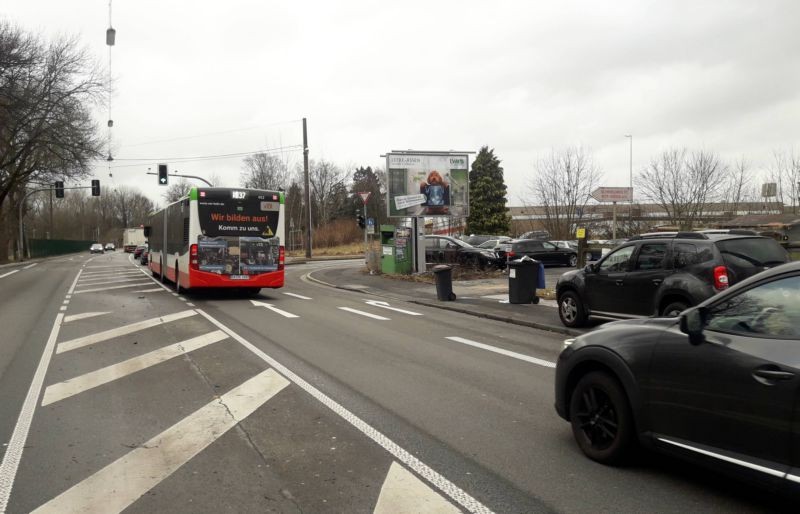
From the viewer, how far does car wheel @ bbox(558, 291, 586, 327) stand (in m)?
11.5

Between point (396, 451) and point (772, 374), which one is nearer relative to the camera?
point (772, 374)

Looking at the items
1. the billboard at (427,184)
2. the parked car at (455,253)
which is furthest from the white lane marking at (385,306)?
the parked car at (455,253)

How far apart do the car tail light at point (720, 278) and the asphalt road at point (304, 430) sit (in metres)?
2.59

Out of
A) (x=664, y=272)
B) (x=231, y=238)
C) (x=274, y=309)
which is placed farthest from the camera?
(x=231, y=238)

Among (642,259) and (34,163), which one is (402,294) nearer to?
(642,259)

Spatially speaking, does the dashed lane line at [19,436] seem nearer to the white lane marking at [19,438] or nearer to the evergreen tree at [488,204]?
the white lane marking at [19,438]

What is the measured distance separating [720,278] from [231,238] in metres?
12.6

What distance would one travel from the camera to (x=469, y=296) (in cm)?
1812

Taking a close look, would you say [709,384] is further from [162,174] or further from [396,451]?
[162,174]

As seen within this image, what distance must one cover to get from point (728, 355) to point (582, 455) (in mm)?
1500

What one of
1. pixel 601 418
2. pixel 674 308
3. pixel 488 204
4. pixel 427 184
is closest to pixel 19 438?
pixel 601 418

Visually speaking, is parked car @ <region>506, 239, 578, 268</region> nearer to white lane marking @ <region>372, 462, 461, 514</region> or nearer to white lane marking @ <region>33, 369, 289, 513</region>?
white lane marking @ <region>33, 369, 289, 513</region>

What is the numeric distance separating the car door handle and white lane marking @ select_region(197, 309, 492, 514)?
1.72 metres

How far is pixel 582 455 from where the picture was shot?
15.3ft
